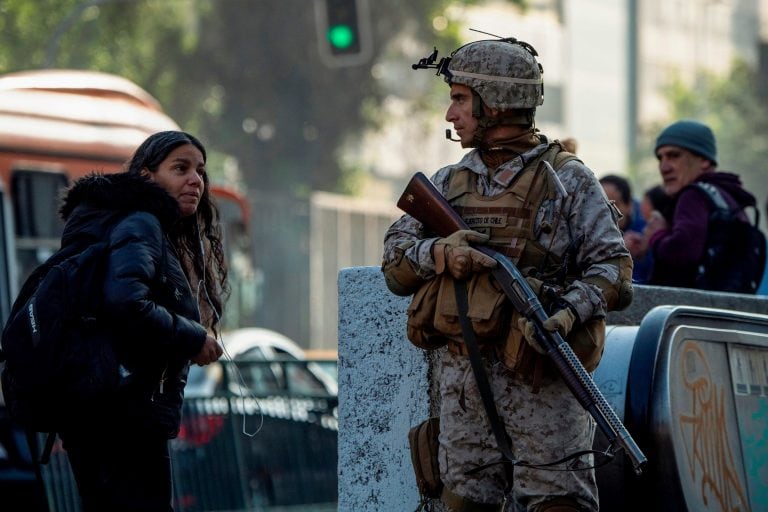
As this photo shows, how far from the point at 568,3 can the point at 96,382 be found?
69000 mm

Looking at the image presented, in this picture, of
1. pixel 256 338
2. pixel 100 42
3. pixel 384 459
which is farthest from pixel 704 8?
pixel 384 459

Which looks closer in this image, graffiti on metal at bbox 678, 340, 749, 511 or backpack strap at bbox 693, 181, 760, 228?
graffiti on metal at bbox 678, 340, 749, 511

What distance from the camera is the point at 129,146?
537 inches

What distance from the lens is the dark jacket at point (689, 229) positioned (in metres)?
7.00

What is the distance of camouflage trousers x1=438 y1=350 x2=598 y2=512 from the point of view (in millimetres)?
4523

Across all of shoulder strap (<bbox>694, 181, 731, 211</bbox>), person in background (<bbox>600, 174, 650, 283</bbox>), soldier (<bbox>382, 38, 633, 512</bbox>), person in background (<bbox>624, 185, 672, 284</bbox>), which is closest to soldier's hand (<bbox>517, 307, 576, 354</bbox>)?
soldier (<bbox>382, 38, 633, 512</bbox>)

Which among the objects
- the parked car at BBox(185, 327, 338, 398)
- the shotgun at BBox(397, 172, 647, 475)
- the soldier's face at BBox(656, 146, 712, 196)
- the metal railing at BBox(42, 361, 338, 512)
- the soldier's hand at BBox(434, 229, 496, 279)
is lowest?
the metal railing at BBox(42, 361, 338, 512)

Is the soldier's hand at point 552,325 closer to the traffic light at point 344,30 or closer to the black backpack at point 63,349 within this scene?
the black backpack at point 63,349

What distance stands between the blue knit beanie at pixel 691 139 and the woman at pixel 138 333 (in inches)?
117

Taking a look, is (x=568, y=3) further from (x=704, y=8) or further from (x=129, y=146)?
(x=129, y=146)

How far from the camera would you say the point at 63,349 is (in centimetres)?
467

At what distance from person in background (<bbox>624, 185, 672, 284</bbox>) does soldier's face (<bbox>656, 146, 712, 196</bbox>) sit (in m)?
0.11

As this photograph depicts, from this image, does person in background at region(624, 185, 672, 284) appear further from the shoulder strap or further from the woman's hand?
the woman's hand

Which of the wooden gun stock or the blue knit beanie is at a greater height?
the blue knit beanie
